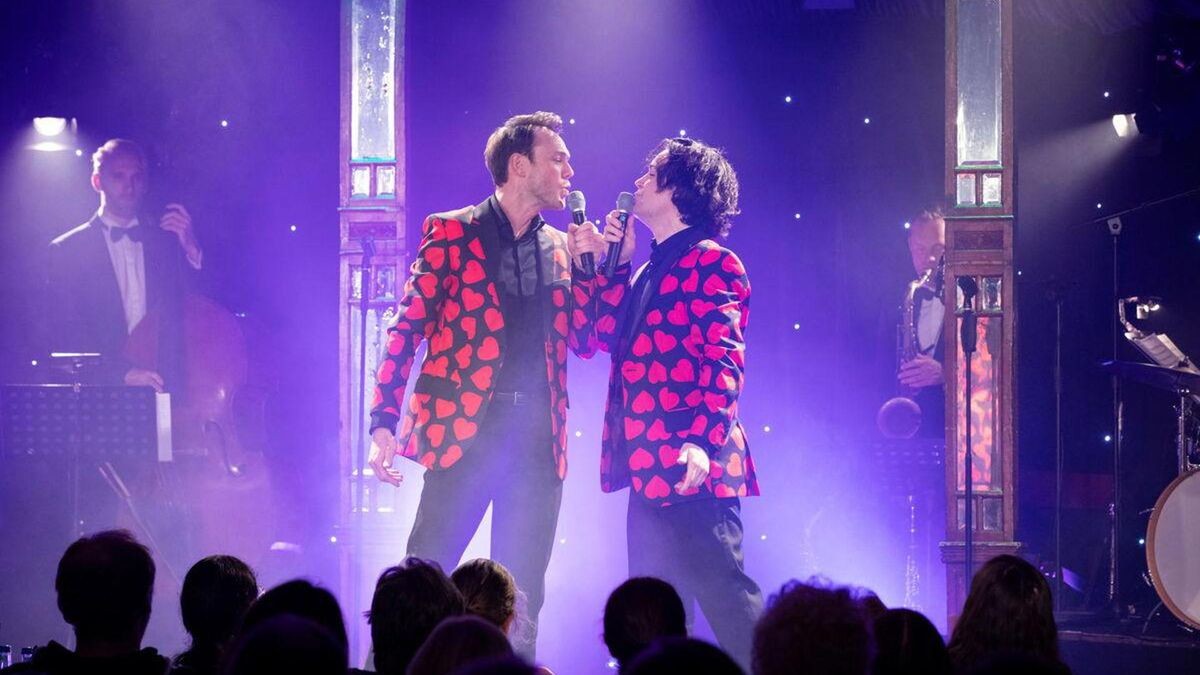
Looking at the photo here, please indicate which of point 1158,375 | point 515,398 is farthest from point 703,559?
point 1158,375

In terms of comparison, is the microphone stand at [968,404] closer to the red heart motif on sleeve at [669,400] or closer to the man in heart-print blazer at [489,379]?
the red heart motif on sleeve at [669,400]

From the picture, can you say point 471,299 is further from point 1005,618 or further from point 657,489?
point 1005,618

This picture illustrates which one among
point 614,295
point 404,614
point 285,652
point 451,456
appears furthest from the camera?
point 614,295

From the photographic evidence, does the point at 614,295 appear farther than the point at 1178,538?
No

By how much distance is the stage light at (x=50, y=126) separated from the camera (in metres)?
8.32

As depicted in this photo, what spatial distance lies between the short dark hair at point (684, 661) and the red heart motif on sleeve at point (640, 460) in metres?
3.26

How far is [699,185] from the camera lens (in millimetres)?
5449

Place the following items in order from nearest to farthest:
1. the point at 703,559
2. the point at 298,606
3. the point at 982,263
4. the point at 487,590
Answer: the point at 298,606
the point at 487,590
the point at 703,559
the point at 982,263

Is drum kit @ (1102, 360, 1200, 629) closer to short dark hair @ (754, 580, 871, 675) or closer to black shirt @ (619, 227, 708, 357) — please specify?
black shirt @ (619, 227, 708, 357)

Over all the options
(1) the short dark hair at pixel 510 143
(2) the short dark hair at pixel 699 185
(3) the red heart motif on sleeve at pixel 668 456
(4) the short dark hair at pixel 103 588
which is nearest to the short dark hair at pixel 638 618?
(4) the short dark hair at pixel 103 588

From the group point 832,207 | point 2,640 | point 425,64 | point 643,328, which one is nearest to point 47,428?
point 2,640

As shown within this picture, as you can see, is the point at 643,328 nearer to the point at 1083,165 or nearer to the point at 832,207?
the point at 832,207

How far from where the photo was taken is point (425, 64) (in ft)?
25.0

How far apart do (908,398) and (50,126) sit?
5285 millimetres
